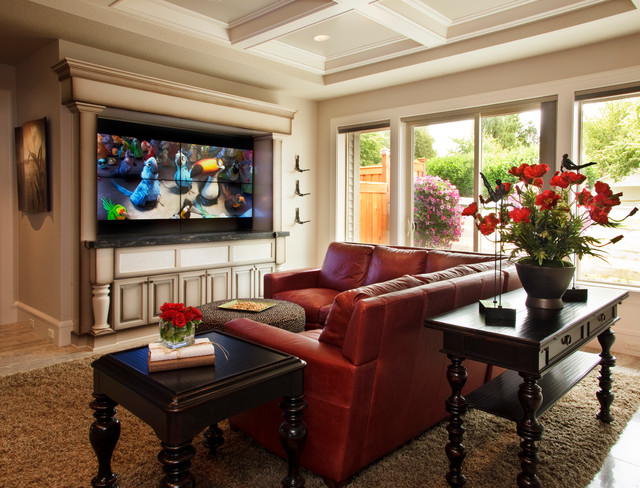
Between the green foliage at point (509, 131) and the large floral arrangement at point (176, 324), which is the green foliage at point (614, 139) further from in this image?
the large floral arrangement at point (176, 324)

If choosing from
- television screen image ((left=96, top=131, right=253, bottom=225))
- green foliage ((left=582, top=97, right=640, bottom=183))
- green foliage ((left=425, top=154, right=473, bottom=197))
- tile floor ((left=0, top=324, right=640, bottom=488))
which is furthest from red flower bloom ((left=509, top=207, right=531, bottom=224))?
television screen image ((left=96, top=131, right=253, bottom=225))

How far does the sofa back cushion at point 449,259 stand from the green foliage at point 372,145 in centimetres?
208

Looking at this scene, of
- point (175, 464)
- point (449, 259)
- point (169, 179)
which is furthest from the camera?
point (169, 179)

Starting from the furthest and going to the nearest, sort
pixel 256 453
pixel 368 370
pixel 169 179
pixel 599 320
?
pixel 169 179 < pixel 599 320 < pixel 256 453 < pixel 368 370

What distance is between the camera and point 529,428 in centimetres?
186

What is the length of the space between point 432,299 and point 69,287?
10.9 feet

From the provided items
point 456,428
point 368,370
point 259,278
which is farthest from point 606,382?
point 259,278

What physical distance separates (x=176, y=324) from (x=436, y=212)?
3960mm

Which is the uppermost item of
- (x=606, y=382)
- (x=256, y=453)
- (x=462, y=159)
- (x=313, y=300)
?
(x=462, y=159)

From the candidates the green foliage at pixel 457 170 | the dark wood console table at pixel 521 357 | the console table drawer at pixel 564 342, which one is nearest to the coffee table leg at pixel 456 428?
the dark wood console table at pixel 521 357

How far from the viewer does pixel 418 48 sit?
4348 millimetres

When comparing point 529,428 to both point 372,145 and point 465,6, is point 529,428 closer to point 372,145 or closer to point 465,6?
point 465,6

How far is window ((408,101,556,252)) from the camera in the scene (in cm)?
458

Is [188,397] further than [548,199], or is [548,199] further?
[548,199]
